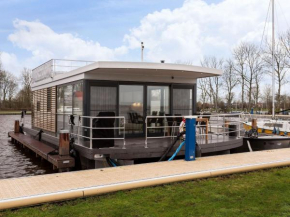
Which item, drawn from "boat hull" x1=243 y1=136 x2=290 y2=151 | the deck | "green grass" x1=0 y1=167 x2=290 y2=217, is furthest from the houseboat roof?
"green grass" x1=0 y1=167 x2=290 y2=217

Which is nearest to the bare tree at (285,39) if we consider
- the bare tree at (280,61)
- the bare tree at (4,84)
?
the bare tree at (280,61)

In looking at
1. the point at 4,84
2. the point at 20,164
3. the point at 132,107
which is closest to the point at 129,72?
the point at 132,107

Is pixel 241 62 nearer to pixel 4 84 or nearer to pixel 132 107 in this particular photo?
pixel 132 107

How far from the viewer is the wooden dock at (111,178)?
5.09m

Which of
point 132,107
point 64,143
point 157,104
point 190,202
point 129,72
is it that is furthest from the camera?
point 157,104

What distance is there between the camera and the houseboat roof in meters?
9.21

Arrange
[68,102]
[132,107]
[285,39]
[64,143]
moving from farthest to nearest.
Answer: [285,39]
[68,102]
[132,107]
[64,143]

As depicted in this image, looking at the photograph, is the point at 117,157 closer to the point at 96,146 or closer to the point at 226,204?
the point at 96,146

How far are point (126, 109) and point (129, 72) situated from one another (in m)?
1.27

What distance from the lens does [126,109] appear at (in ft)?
34.4

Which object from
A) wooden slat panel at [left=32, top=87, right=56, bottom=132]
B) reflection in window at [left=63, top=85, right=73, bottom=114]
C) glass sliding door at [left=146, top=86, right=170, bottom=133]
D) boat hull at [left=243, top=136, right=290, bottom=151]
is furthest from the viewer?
wooden slat panel at [left=32, top=87, right=56, bottom=132]

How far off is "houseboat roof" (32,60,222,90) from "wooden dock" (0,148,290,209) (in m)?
3.06

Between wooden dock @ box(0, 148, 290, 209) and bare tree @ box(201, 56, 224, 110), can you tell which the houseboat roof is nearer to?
wooden dock @ box(0, 148, 290, 209)

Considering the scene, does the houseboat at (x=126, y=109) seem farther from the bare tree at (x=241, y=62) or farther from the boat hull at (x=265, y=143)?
the bare tree at (x=241, y=62)
